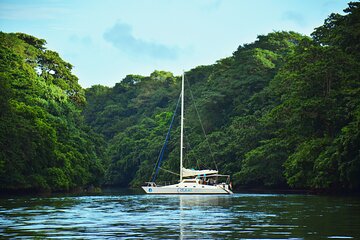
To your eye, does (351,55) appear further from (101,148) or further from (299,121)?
(101,148)

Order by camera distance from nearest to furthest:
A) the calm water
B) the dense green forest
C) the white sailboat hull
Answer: the calm water, the dense green forest, the white sailboat hull

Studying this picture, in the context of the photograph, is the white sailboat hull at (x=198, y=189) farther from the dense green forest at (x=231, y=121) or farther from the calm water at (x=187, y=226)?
the calm water at (x=187, y=226)

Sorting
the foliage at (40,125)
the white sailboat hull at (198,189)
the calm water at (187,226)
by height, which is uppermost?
the foliage at (40,125)

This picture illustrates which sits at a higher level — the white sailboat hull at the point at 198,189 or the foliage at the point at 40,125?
the foliage at the point at 40,125

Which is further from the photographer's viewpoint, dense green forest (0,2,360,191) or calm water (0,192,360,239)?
dense green forest (0,2,360,191)

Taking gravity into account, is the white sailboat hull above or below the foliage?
below

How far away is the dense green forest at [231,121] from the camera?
58219 millimetres

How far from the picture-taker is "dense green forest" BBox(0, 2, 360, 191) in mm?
58219

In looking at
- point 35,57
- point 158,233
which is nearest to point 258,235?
point 158,233

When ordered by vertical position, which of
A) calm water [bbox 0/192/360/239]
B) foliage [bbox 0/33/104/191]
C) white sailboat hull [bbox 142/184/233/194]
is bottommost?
calm water [bbox 0/192/360/239]

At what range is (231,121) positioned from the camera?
102375 millimetres

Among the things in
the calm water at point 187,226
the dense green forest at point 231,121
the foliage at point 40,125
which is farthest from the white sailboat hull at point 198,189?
the calm water at point 187,226

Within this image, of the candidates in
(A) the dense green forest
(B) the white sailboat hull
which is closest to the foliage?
(A) the dense green forest

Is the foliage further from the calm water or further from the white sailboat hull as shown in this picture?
the calm water
